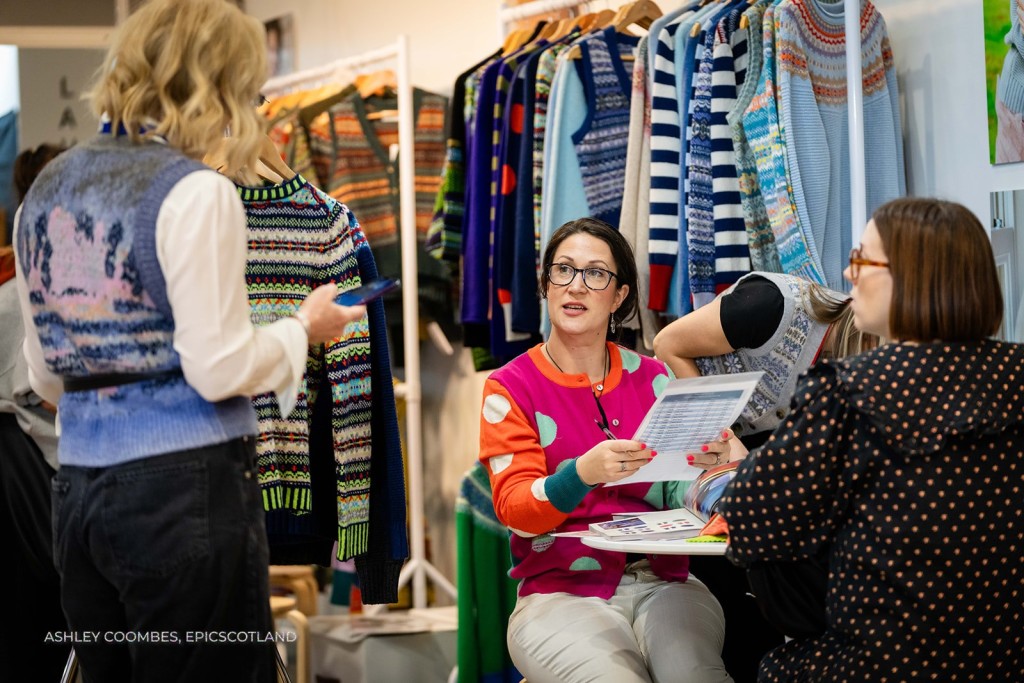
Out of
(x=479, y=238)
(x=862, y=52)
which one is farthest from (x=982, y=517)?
(x=479, y=238)

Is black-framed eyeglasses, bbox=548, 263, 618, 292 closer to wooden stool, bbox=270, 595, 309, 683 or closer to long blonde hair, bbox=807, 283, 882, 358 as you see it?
long blonde hair, bbox=807, 283, 882, 358

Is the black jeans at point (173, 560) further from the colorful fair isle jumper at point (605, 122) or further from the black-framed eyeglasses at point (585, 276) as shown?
the colorful fair isle jumper at point (605, 122)

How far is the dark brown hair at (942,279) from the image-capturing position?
155cm

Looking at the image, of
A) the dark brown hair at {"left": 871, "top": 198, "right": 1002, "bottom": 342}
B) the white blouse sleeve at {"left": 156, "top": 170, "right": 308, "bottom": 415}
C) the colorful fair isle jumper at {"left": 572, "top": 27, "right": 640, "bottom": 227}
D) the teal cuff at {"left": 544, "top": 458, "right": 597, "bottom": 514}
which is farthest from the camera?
the colorful fair isle jumper at {"left": 572, "top": 27, "right": 640, "bottom": 227}

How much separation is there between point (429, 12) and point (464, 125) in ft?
3.53

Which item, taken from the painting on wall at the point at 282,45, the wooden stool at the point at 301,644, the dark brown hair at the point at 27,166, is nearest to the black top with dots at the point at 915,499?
the dark brown hair at the point at 27,166

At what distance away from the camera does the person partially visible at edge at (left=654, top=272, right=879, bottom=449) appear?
7.73 ft

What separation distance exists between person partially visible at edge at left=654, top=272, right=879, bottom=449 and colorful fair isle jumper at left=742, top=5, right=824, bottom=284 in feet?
0.83

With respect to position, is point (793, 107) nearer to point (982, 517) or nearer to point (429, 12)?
point (982, 517)

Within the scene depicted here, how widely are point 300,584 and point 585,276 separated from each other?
225 centimetres

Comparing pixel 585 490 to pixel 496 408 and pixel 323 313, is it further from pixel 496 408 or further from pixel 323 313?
pixel 323 313

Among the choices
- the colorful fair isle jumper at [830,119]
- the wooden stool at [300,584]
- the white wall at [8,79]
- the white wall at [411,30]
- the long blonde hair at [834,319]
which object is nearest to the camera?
the long blonde hair at [834,319]

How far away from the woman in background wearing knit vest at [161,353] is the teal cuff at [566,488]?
0.67 meters

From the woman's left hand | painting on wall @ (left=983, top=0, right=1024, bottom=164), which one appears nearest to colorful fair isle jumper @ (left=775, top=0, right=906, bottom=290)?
painting on wall @ (left=983, top=0, right=1024, bottom=164)
